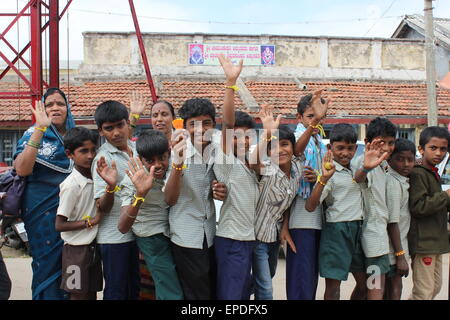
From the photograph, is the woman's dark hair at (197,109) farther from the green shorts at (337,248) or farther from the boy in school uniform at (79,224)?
the green shorts at (337,248)

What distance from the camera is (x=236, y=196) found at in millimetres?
2818

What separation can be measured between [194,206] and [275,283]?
2.62 m

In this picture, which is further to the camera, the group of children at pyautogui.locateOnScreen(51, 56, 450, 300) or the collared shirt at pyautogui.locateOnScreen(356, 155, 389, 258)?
the collared shirt at pyautogui.locateOnScreen(356, 155, 389, 258)

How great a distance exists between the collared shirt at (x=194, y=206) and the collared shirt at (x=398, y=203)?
126 centimetres

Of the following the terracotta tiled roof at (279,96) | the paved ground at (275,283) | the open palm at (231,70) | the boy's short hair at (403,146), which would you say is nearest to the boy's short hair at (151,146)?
the open palm at (231,70)

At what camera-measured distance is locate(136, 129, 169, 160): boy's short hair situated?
271cm

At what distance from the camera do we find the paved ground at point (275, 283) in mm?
4566

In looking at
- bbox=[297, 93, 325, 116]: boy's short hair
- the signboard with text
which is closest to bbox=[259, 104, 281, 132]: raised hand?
bbox=[297, 93, 325, 116]: boy's short hair

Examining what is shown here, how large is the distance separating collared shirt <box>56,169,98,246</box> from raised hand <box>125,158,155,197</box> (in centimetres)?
→ 52

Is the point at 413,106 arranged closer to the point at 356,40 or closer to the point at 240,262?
the point at 356,40

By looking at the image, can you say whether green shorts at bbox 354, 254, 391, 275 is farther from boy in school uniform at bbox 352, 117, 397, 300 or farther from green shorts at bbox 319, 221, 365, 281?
green shorts at bbox 319, 221, 365, 281

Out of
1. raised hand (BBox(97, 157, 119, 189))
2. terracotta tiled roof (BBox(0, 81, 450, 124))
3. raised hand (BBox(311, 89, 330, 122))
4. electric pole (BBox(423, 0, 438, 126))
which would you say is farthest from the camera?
terracotta tiled roof (BBox(0, 81, 450, 124))
